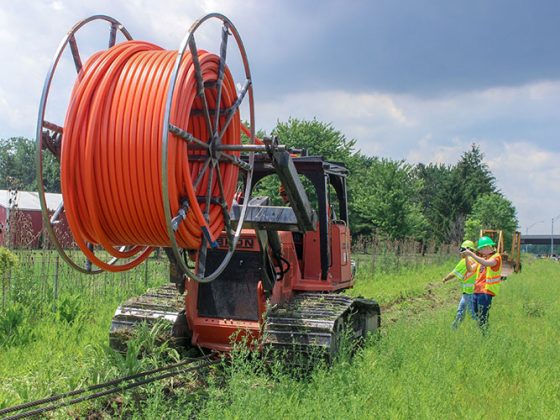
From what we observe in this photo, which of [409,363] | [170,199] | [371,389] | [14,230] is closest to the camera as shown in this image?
[170,199]

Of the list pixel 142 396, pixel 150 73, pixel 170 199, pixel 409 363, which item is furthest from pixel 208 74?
pixel 409 363

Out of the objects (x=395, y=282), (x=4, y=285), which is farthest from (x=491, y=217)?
(x=4, y=285)

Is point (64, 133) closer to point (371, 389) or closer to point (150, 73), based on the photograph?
point (150, 73)

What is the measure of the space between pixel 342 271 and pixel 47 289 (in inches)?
195

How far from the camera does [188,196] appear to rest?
4570 mm

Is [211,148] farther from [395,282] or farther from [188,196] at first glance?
[395,282]

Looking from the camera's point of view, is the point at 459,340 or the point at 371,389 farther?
the point at 459,340

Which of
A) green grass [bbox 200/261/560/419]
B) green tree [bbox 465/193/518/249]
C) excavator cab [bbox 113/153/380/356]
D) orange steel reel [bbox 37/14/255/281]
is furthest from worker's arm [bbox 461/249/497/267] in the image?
green tree [bbox 465/193/518/249]

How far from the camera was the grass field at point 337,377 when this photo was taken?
482 cm

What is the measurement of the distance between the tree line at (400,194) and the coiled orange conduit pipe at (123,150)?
458 centimetres

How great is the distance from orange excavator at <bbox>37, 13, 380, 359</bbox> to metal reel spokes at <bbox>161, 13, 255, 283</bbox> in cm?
1

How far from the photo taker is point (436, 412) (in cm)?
472

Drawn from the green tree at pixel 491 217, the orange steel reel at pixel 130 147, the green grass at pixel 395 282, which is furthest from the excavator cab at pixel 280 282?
the green tree at pixel 491 217

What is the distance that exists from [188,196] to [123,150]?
0.60 metres
